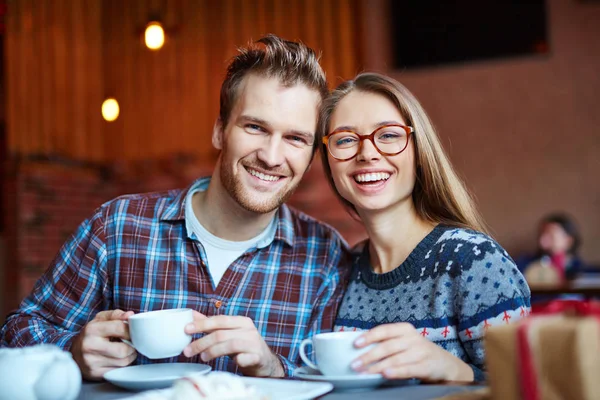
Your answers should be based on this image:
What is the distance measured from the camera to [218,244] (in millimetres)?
1844

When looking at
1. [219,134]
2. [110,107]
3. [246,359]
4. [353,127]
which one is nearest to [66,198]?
[110,107]

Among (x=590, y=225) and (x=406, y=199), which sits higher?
(x=406, y=199)

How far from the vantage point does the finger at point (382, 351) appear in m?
1.05

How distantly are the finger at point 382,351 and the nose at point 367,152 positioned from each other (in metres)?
0.55

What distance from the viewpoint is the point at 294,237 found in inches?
74.6

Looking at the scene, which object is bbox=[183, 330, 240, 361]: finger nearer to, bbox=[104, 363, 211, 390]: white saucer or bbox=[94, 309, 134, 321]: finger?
bbox=[104, 363, 211, 390]: white saucer

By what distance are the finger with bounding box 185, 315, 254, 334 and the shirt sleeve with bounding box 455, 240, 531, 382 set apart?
0.44 metres

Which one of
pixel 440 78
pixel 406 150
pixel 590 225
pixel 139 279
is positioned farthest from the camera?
pixel 440 78

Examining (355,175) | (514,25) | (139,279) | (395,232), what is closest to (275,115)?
(355,175)

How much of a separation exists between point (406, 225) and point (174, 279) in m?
0.64

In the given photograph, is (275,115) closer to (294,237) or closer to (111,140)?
(294,237)

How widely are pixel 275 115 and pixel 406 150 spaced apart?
41 centimetres

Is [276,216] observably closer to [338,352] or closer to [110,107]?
[338,352]

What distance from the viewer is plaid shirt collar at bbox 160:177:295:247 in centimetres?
185
